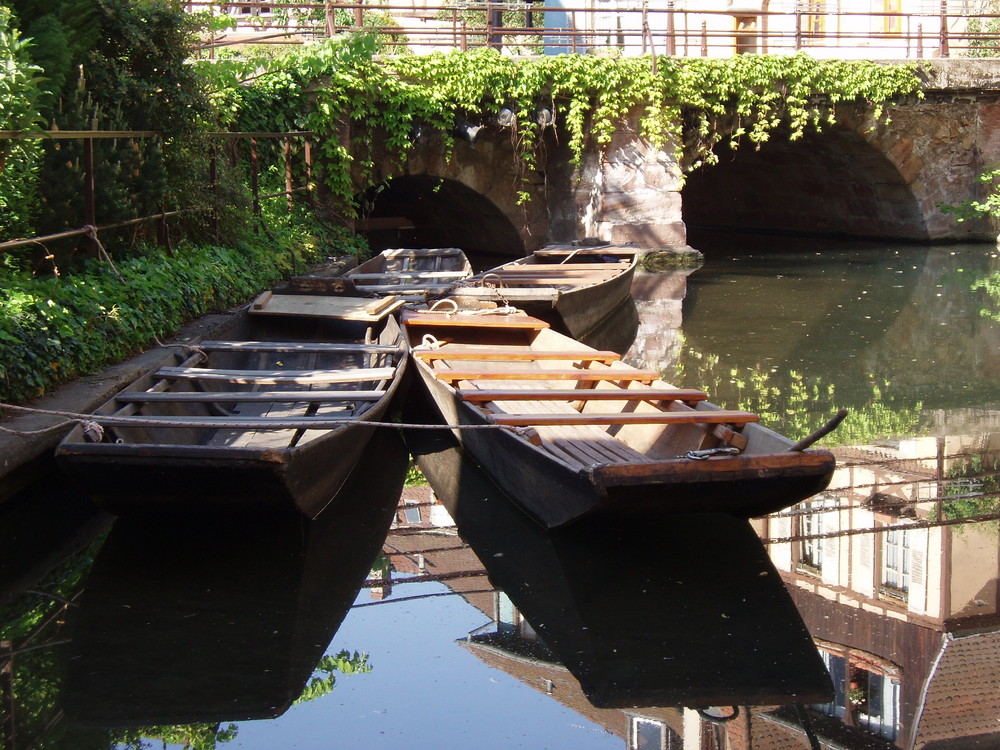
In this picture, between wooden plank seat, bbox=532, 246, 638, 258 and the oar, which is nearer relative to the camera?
the oar

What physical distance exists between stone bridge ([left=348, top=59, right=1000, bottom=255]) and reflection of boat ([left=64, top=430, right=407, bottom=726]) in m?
10.7

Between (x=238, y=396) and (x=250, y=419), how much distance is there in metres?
0.53

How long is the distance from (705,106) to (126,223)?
10284mm

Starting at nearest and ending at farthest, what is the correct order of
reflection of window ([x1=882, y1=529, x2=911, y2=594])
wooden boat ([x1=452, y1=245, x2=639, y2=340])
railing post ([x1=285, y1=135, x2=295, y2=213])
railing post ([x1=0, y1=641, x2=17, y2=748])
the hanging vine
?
railing post ([x1=0, y1=641, x2=17, y2=748]), reflection of window ([x1=882, y1=529, x2=911, y2=594]), wooden boat ([x1=452, y1=245, x2=639, y2=340]), railing post ([x1=285, y1=135, x2=295, y2=213]), the hanging vine

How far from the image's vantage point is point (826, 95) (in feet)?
54.1

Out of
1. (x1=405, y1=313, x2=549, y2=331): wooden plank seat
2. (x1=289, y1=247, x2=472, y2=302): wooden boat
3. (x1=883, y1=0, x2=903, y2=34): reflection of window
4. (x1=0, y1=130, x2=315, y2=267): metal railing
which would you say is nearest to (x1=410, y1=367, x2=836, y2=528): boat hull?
(x1=405, y1=313, x2=549, y2=331): wooden plank seat

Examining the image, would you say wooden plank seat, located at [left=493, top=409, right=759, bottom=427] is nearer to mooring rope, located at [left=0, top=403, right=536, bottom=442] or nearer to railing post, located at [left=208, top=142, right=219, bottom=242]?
mooring rope, located at [left=0, top=403, right=536, bottom=442]

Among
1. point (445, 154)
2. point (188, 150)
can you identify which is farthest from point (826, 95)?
point (188, 150)

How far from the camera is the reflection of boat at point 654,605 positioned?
362cm

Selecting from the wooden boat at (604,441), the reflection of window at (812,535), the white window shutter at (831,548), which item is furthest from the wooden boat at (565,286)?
the white window shutter at (831,548)

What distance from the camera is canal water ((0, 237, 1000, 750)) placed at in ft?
11.3

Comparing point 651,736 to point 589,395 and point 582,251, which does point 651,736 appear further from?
point 582,251

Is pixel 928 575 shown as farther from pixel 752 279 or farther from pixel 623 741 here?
pixel 752 279

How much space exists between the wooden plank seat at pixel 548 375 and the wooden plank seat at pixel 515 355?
1.05 ft
